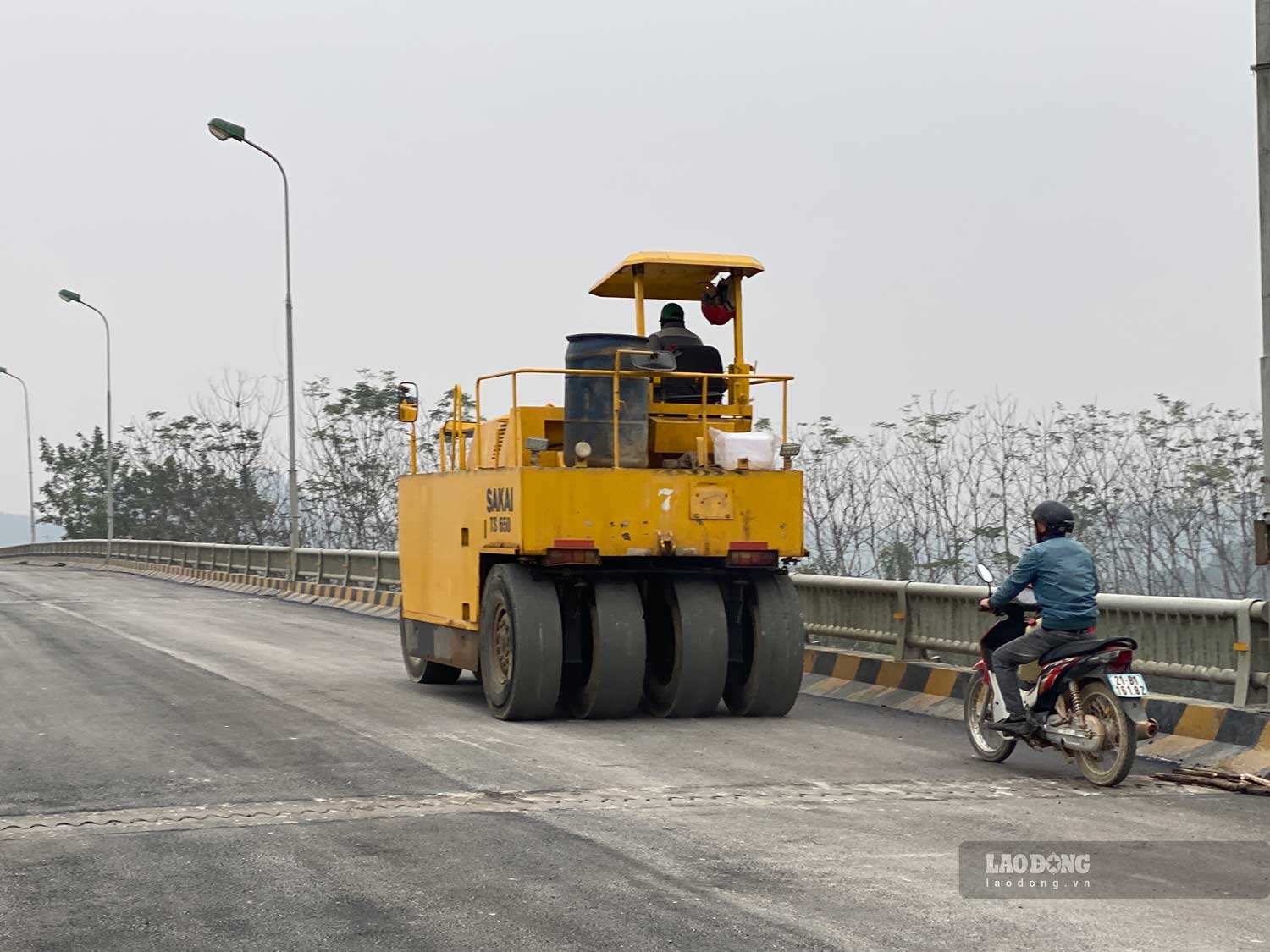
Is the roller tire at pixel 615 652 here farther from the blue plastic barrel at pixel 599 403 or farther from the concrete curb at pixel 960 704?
the concrete curb at pixel 960 704

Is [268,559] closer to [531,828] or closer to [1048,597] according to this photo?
[1048,597]

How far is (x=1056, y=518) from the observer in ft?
31.7

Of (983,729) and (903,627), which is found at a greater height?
(903,627)

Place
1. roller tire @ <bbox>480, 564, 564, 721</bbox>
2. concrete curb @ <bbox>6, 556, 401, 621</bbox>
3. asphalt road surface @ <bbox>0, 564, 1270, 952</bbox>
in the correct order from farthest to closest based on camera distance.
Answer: concrete curb @ <bbox>6, 556, 401, 621</bbox> → roller tire @ <bbox>480, 564, 564, 721</bbox> → asphalt road surface @ <bbox>0, 564, 1270, 952</bbox>

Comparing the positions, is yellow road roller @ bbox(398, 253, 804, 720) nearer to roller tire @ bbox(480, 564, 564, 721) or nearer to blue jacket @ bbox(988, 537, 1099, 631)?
roller tire @ bbox(480, 564, 564, 721)

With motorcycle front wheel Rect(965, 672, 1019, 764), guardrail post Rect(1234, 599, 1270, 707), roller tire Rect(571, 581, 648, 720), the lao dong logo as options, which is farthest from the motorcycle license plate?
roller tire Rect(571, 581, 648, 720)

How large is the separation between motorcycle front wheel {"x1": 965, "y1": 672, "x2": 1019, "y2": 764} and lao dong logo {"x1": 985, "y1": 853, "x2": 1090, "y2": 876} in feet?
9.05

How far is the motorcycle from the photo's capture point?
884 centimetres

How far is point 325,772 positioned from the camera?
29.6ft

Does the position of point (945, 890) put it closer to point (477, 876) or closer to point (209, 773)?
point (477, 876)

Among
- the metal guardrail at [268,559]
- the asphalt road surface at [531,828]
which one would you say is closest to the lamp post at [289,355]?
the metal guardrail at [268,559]

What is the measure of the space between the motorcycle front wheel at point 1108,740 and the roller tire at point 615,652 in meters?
3.48

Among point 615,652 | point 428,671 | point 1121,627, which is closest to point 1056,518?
point 1121,627

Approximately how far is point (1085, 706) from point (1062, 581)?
736mm
